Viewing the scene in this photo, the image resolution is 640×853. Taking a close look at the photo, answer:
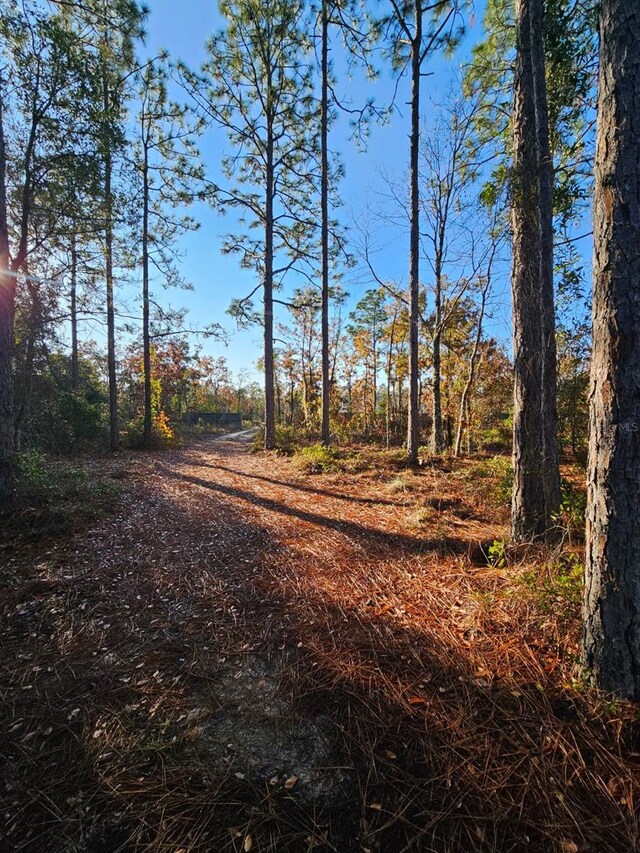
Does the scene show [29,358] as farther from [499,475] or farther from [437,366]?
[437,366]

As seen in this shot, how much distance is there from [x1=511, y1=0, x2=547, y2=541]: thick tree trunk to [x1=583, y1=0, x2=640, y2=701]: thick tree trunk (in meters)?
1.63

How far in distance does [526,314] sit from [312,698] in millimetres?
3785

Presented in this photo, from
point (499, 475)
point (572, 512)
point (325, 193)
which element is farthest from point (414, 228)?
point (572, 512)

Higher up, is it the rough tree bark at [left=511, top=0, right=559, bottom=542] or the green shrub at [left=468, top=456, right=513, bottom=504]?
the rough tree bark at [left=511, top=0, right=559, bottom=542]

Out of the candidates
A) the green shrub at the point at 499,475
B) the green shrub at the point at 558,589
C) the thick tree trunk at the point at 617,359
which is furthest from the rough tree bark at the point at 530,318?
the thick tree trunk at the point at 617,359

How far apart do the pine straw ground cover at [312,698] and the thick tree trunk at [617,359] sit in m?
0.31

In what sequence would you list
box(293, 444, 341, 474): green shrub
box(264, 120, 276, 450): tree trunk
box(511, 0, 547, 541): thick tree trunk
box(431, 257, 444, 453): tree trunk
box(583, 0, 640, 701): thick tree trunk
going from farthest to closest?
1. box(431, 257, 444, 453): tree trunk
2. box(264, 120, 276, 450): tree trunk
3. box(293, 444, 341, 474): green shrub
4. box(511, 0, 547, 541): thick tree trunk
5. box(583, 0, 640, 701): thick tree trunk

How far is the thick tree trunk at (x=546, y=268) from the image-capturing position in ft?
9.87

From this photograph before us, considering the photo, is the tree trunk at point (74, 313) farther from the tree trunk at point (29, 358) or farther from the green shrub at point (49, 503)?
the green shrub at point (49, 503)

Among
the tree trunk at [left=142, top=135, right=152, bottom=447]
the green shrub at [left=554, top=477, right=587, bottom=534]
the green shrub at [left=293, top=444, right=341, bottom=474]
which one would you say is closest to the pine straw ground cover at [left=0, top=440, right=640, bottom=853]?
the green shrub at [left=554, top=477, right=587, bottom=534]

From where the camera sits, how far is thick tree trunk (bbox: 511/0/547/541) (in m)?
3.21

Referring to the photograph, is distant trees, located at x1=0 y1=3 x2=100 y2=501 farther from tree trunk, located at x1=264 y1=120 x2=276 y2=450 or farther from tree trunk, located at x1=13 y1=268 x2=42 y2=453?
tree trunk, located at x1=264 y1=120 x2=276 y2=450

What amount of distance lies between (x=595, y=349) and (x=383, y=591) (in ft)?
7.52

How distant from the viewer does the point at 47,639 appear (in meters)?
2.21
